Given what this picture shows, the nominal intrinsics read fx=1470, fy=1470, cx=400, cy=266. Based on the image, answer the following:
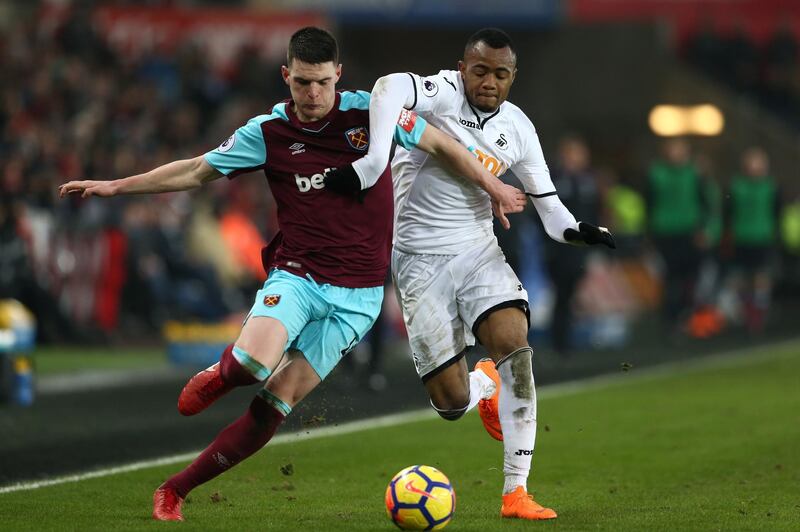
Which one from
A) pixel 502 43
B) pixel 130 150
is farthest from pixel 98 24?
pixel 502 43

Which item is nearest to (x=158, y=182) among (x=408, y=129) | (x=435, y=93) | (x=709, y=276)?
(x=408, y=129)

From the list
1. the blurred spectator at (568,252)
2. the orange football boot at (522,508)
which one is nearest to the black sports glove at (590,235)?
the orange football boot at (522,508)

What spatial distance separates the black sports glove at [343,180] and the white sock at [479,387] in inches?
57.2

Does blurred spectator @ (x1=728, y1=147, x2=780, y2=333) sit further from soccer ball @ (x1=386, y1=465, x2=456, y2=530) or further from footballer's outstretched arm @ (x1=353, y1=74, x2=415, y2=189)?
soccer ball @ (x1=386, y1=465, x2=456, y2=530)

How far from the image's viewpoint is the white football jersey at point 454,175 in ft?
25.0

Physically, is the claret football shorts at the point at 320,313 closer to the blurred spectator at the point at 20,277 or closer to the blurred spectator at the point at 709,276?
the blurred spectator at the point at 20,277

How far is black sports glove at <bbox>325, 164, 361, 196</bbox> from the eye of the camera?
707 cm

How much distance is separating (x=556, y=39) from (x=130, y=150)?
13.2 m

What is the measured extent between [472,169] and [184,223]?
13080mm

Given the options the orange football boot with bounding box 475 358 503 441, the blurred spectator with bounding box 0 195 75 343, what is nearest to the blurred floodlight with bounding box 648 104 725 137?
the blurred spectator with bounding box 0 195 75 343

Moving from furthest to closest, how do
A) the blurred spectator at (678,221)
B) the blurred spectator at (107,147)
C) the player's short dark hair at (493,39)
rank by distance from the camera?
the blurred spectator at (678,221), the blurred spectator at (107,147), the player's short dark hair at (493,39)

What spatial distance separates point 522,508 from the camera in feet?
23.5

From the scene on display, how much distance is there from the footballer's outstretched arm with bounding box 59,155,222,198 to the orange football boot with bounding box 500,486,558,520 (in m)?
2.13

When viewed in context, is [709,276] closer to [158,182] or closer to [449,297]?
[449,297]
